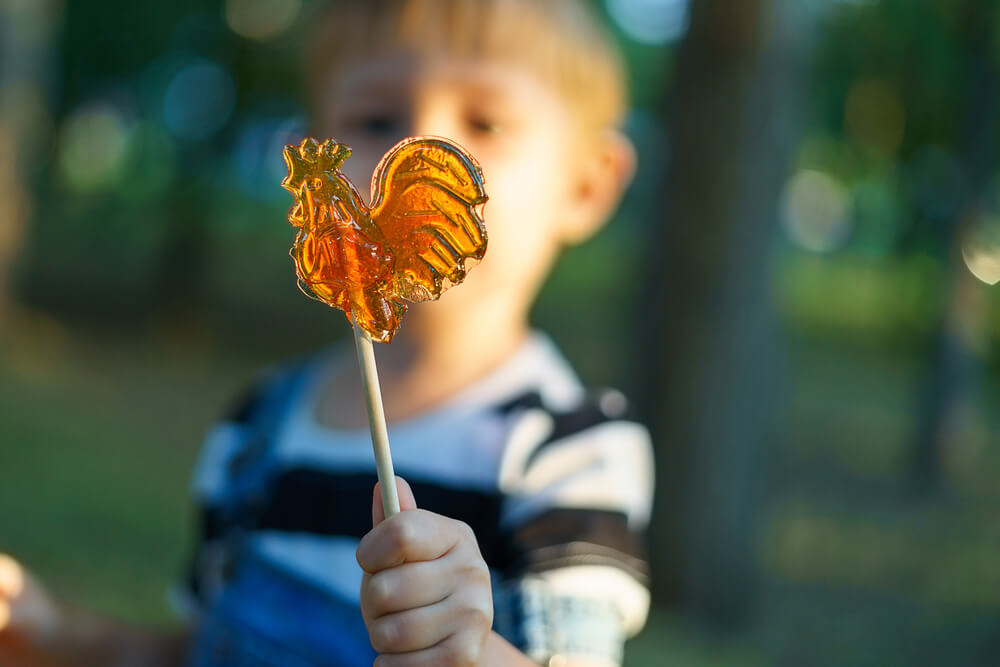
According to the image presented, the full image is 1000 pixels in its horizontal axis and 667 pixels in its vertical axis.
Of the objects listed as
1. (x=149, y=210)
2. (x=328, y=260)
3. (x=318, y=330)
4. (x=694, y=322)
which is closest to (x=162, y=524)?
(x=694, y=322)

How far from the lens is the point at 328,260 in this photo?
2.44 ft

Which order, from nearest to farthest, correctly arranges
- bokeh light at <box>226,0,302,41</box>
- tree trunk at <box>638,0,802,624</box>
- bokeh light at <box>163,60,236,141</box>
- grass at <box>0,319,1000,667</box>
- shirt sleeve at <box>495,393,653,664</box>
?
shirt sleeve at <box>495,393,653,664</box>
tree trunk at <box>638,0,802,624</box>
grass at <box>0,319,1000,667</box>
bokeh light at <box>226,0,302,41</box>
bokeh light at <box>163,60,236,141</box>

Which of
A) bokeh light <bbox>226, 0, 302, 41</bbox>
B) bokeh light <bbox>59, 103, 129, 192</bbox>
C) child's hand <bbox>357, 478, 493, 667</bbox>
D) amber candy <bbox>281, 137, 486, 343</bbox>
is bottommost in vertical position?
child's hand <bbox>357, 478, 493, 667</bbox>

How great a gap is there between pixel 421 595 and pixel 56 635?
0.78 metres

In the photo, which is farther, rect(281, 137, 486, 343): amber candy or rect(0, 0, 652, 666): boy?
rect(0, 0, 652, 666): boy

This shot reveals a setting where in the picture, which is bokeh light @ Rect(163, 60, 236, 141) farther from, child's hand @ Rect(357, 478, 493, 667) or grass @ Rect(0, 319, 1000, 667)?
child's hand @ Rect(357, 478, 493, 667)

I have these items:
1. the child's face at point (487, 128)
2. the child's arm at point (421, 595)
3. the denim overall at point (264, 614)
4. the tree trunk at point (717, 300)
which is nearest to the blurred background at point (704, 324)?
the tree trunk at point (717, 300)

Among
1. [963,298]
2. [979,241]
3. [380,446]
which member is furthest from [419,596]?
[963,298]

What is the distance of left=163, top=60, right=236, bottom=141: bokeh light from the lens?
884 centimetres

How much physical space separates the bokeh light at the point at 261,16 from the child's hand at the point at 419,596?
28.6 ft

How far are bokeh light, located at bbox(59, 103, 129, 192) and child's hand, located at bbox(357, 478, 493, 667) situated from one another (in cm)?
Answer: 1050

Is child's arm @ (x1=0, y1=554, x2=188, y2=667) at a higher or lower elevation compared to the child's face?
lower

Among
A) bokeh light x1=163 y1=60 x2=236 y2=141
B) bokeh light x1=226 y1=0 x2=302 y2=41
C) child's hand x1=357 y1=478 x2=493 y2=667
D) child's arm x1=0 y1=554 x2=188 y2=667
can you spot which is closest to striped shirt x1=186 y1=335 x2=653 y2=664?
child's arm x1=0 y1=554 x2=188 y2=667

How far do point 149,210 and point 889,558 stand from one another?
384 inches
